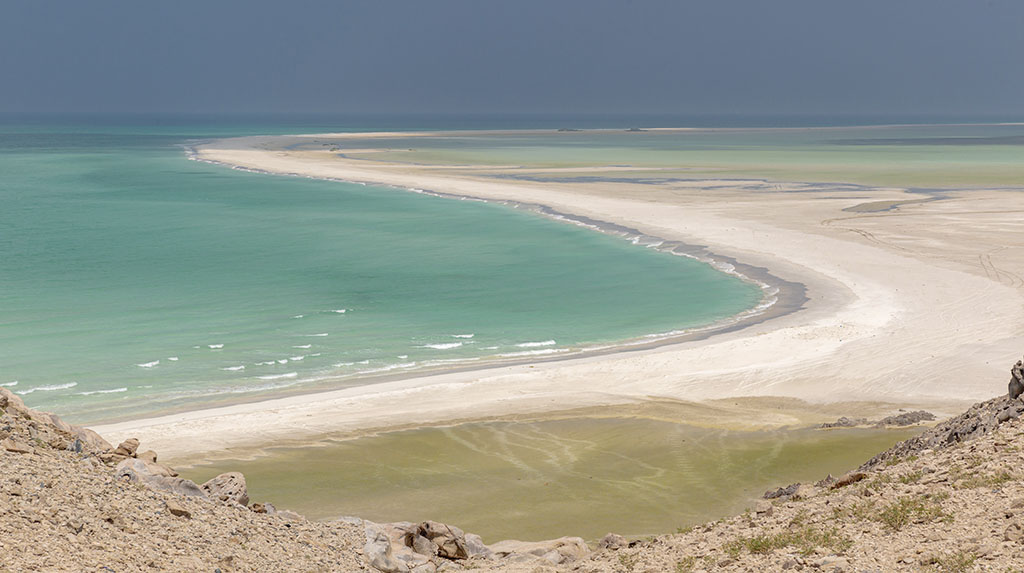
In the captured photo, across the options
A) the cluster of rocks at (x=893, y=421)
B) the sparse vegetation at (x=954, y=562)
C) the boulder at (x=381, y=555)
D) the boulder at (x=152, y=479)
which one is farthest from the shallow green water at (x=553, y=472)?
A: the sparse vegetation at (x=954, y=562)

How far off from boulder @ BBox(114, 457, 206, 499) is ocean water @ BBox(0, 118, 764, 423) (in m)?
9.87

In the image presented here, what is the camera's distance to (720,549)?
1046cm

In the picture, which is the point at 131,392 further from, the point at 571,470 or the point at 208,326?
the point at 571,470

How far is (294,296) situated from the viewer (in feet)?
115

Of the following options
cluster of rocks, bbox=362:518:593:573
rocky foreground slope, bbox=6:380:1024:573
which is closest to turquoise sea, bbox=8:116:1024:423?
rocky foreground slope, bbox=6:380:1024:573

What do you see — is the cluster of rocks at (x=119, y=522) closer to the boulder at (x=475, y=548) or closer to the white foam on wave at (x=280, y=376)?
the boulder at (x=475, y=548)

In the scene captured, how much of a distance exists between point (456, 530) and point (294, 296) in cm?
2375

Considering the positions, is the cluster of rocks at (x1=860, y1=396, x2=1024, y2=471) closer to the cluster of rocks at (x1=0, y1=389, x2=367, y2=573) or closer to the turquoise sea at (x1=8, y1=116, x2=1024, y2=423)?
the cluster of rocks at (x1=0, y1=389, x2=367, y2=573)

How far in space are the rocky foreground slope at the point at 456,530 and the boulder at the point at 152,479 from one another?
2cm

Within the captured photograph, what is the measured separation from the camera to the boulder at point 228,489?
12.2 meters

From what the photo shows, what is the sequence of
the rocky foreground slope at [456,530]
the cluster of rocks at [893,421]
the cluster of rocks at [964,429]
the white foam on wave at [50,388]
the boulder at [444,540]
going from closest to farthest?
the rocky foreground slope at [456,530] < the boulder at [444,540] < the cluster of rocks at [964,429] < the cluster of rocks at [893,421] < the white foam on wave at [50,388]

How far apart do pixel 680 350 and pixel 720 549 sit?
16.4 m

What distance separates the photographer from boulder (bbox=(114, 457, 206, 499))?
37.9 feet

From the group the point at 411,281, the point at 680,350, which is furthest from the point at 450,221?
the point at 680,350
